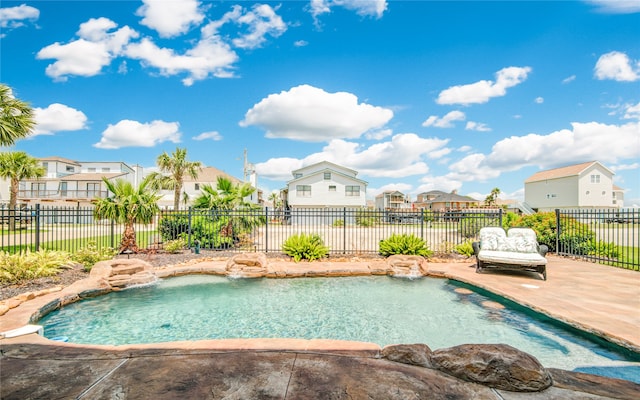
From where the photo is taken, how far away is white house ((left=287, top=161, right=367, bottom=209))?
3797 cm

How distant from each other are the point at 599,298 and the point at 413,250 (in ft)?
17.2

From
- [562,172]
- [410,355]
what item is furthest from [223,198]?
[562,172]

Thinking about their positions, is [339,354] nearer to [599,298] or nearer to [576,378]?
[576,378]

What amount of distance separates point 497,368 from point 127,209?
11.5 meters

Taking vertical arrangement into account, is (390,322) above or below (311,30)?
below

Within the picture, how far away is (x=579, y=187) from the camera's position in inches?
1572

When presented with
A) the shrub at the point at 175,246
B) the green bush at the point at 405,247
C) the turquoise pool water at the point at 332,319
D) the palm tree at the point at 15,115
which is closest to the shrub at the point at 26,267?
the turquoise pool water at the point at 332,319

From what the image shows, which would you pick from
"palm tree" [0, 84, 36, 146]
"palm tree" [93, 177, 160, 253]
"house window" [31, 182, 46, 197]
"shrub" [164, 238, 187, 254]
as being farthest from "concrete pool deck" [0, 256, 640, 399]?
"house window" [31, 182, 46, 197]

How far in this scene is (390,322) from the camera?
5.39 metres

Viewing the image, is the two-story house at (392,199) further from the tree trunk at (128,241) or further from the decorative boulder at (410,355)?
the decorative boulder at (410,355)

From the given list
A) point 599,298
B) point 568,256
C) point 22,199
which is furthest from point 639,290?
point 22,199

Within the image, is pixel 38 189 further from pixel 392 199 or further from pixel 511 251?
pixel 392 199

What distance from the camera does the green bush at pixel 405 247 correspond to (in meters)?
10.7

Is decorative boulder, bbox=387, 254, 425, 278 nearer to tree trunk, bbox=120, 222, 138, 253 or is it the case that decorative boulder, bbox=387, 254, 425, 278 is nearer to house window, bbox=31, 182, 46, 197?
tree trunk, bbox=120, 222, 138, 253
